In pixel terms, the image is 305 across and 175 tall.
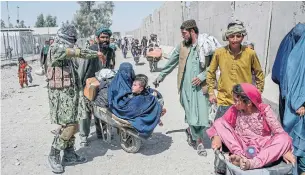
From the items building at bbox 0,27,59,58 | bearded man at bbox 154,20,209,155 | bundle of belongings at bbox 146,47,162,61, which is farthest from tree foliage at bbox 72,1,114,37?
bearded man at bbox 154,20,209,155

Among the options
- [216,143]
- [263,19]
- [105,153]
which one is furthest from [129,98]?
[263,19]

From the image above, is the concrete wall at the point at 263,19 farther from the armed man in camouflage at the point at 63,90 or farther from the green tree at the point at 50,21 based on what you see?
the green tree at the point at 50,21

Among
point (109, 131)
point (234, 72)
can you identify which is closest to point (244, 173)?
point (234, 72)

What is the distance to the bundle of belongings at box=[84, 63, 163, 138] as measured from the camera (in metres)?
4.43

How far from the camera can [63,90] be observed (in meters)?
4.02

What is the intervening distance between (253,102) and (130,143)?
7.82 feet

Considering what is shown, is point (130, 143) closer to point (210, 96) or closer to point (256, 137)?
point (210, 96)

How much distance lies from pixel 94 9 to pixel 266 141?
208 feet

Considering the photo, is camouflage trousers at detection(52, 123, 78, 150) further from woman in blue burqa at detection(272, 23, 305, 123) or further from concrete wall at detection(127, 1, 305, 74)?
concrete wall at detection(127, 1, 305, 74)

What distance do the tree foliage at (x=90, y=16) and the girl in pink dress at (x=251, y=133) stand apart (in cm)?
6044

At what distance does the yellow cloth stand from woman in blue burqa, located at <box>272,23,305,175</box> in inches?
11.4

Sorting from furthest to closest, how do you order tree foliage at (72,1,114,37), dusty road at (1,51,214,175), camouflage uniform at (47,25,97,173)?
tree foliage at (72,1,114,37)
dusty road at (1,51,214,175)
camouflage uniform at (47,25,97,173)

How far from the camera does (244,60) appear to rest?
3.56 meters

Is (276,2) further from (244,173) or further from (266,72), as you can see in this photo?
(244,173)
